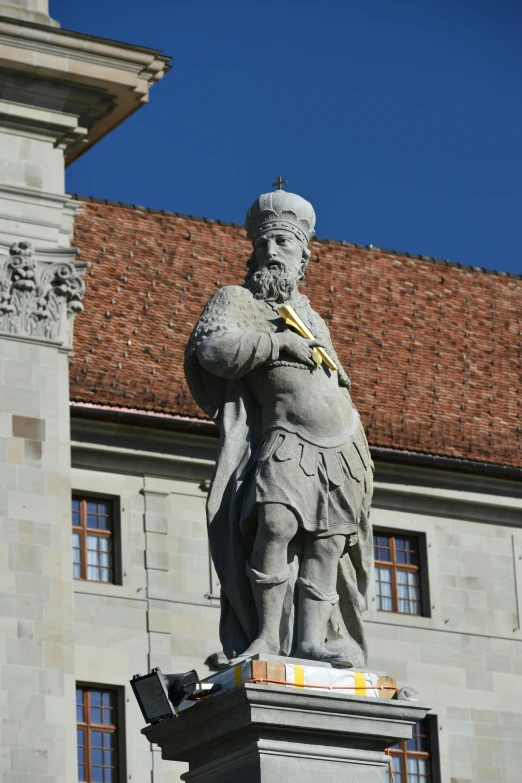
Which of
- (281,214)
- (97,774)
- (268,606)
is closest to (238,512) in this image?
Result: (268,606)

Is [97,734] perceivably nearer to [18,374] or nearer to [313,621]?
[18,374]

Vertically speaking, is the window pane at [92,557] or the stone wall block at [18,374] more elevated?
the window pane at [92,557]

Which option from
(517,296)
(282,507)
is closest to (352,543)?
(282,507)

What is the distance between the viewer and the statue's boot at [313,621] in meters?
12.0

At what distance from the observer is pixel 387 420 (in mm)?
36656

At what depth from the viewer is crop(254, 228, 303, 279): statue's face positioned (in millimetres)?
12812

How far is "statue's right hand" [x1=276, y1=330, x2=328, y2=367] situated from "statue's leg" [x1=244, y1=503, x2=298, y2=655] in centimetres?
84

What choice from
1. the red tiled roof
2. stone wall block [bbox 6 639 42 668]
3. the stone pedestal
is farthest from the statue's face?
the red tiled roof

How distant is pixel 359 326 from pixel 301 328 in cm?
2713

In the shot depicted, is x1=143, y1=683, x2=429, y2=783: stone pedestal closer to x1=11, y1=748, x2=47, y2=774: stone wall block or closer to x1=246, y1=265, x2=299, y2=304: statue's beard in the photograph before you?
x1=246, y1=265, x2=299, y2=304: statue's beard

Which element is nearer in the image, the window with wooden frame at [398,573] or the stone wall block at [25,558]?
the stone wall block at [25,558]

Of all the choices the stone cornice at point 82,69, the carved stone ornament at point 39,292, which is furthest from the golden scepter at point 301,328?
the stone cornice at point 82,69

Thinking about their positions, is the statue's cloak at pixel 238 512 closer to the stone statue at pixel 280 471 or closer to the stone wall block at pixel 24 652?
→ the stone statue at pixel 280 471

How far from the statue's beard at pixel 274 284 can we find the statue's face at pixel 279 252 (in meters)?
0.01
